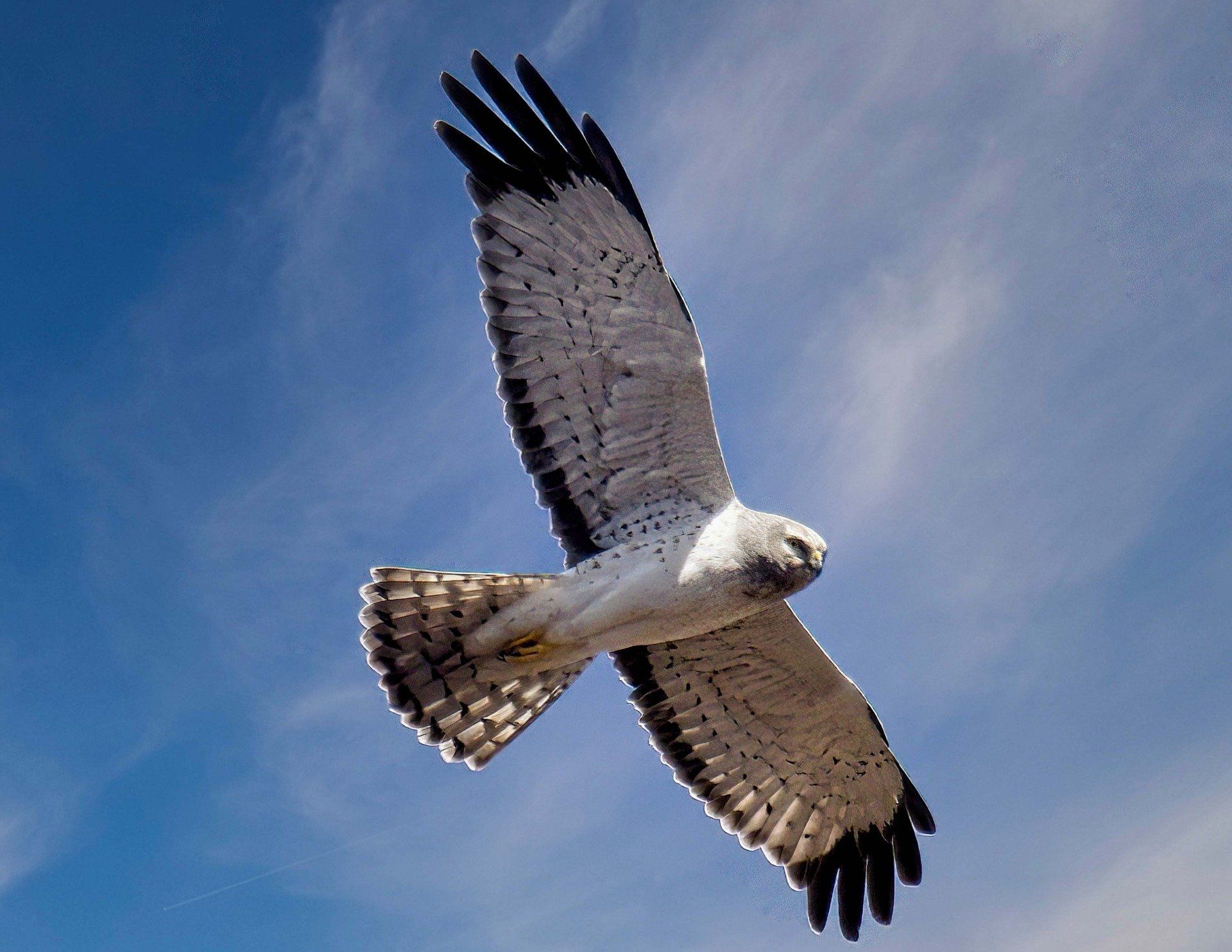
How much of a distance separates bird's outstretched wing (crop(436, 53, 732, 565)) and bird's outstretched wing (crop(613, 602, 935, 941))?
146 cm

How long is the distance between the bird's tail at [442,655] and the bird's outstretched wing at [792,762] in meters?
1.26

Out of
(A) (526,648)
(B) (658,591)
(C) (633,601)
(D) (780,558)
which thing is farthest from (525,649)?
(D) (780,558)

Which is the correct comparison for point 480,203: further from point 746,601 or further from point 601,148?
point 746,601

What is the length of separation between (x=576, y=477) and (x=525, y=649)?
48.1 inches

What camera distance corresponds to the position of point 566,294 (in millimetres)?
7195

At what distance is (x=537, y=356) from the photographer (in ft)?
23.6

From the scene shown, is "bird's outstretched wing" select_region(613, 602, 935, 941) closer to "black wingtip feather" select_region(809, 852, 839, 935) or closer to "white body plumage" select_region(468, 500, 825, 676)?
"black wingtip feather" select_region(809, 852, 839, 935)

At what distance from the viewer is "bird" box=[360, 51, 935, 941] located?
7027 millimetres

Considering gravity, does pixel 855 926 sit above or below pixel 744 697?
below

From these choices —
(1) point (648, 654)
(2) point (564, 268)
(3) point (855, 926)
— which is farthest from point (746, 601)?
(3) point (855, 926)

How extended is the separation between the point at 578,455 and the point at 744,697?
235cm

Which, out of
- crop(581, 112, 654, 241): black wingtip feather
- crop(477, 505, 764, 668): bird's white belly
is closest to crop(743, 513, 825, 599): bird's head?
crop(477, 505, 764, 668): bird's white belly

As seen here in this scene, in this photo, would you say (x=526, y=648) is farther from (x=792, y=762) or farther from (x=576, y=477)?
(x=792, y=762)

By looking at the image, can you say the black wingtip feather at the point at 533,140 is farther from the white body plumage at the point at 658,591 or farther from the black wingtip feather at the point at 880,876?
the black wingtip feather at the point at 880,876
